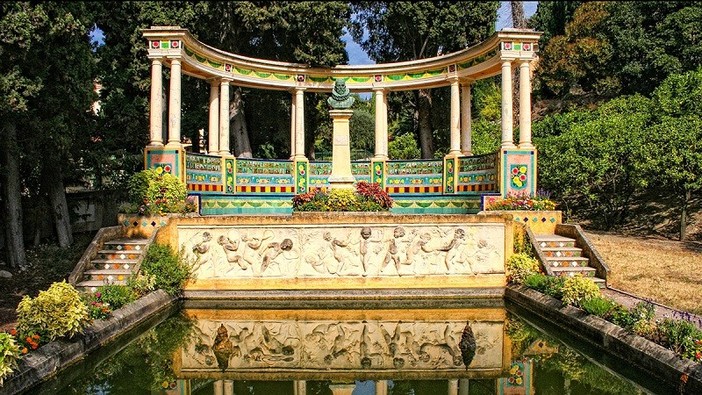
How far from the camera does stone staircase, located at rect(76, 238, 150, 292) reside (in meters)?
10.4

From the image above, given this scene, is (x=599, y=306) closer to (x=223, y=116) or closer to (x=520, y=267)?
(x=520, y=267)

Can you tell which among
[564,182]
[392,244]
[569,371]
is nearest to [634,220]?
[564,182]

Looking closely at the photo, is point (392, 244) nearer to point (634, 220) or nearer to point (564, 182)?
point (564, 182)

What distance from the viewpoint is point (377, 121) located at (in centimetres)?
1923

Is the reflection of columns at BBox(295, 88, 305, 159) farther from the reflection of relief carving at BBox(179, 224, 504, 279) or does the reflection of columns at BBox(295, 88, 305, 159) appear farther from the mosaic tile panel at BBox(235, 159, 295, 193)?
the reflection of relief carving at BBox(179, 224, 504, 279)

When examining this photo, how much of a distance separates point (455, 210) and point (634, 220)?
6719 millimetres

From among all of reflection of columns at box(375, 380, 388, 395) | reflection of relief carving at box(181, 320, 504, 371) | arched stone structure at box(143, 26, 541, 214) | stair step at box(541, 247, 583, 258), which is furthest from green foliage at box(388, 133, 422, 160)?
reflection of columns at box(375, 380, 388, 395)

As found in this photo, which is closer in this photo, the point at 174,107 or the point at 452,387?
the point at 452,387

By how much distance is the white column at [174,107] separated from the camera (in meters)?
15.4

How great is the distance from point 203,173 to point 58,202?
3758mm

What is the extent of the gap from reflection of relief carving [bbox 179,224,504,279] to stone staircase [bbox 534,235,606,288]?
1749 mm

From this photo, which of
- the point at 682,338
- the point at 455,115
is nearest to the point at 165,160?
the point at 455,115

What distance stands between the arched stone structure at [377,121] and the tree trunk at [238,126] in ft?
8.17

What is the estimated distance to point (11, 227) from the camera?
43.2 ft
